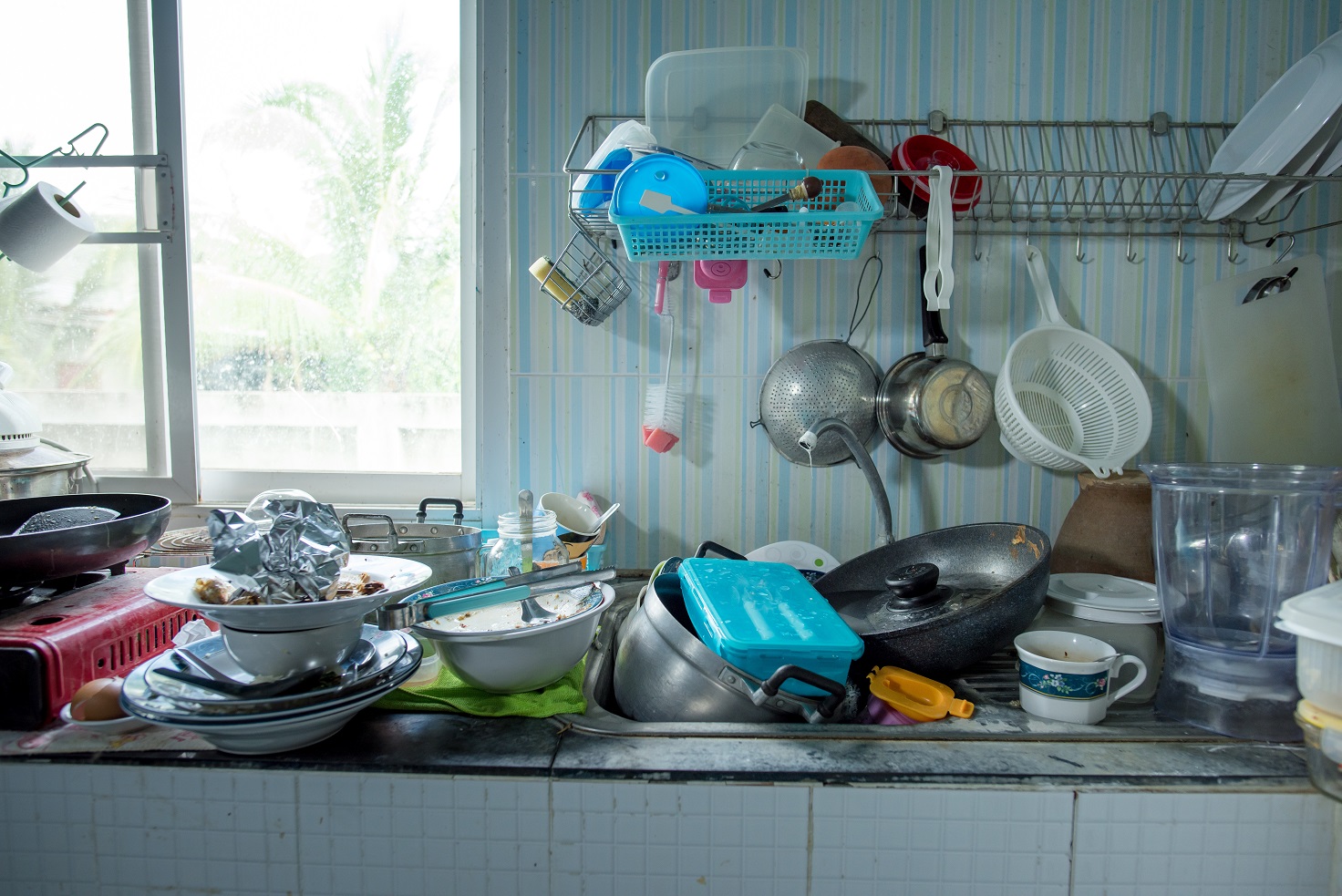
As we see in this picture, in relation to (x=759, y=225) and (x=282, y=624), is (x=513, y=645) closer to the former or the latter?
(x=282, y=624)

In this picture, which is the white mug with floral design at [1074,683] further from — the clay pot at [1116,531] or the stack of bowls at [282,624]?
the stack of bowls at [282,624]

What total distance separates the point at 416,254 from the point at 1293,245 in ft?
5.23

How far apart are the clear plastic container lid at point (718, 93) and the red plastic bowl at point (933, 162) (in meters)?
0.19

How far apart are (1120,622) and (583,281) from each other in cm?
92

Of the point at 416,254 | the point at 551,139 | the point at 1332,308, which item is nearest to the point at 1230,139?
the point at 1332,308

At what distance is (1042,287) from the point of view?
123 cm

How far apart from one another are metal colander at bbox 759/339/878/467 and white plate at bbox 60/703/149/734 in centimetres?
95

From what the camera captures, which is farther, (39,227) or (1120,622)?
(39,227)

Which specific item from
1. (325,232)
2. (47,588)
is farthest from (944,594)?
(325,232)

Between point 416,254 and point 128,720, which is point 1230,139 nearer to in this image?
point 416,254

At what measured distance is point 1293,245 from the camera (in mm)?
1252

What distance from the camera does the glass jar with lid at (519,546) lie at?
1056 millimetres

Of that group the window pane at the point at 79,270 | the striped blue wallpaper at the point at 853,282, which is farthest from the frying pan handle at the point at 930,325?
the window pane at the point at 79,270

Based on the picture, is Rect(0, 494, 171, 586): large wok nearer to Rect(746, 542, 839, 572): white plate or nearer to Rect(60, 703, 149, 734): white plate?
Rect(60, 703, 149, 734): white plate
